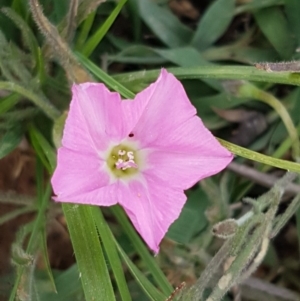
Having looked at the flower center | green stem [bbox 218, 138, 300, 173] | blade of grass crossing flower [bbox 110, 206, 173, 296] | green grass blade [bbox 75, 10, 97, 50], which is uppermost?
green grass blade [bbox 75, 10, 97, 50]

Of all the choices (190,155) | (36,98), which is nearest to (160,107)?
(190,155)

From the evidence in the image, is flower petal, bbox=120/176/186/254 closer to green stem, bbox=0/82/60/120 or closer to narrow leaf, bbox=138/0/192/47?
green stem, bbox=0/82/60/120

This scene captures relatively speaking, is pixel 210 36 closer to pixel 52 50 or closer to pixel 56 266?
pixel 52 50

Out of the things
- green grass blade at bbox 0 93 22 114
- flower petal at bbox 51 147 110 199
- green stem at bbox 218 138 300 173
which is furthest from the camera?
green grass blade at bbox 0 93 22 114

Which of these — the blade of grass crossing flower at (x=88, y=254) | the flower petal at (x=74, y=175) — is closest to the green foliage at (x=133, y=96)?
the blade of grass crossing flower at (x=88, y=254)

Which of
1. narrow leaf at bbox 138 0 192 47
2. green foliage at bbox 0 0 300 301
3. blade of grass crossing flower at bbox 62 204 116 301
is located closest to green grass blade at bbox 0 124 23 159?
green foliage at bbox 0 0 300 301

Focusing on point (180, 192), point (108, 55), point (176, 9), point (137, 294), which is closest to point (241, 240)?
point (180, 192)
